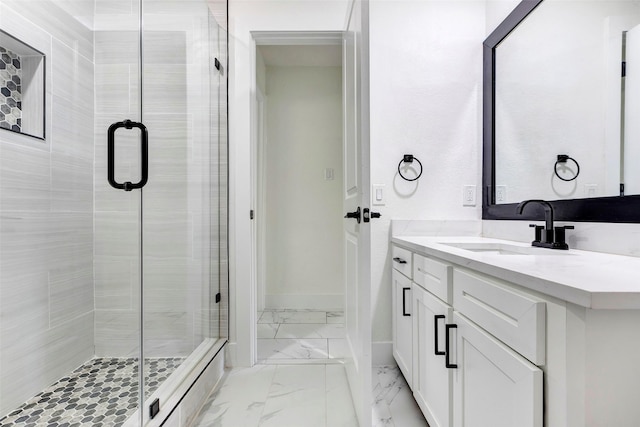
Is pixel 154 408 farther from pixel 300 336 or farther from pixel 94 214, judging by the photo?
pixel 300 336

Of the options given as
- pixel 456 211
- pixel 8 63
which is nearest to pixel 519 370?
pixel 456 211

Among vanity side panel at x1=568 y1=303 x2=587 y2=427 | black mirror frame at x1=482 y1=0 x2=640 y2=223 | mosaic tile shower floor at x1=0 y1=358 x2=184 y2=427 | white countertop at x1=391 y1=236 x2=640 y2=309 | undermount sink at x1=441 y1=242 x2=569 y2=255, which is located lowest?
mosaic tile shower floor at x1=0 y1=358 x2=184 y2=427

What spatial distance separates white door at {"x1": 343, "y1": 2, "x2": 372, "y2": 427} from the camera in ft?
4.26

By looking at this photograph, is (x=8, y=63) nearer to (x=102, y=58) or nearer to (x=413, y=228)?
(x=102, y=58)

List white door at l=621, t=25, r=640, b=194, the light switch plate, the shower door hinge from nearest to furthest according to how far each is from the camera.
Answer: white door at l=621, t=25, r=640, b=194
the shower door hinge
the light switch plate

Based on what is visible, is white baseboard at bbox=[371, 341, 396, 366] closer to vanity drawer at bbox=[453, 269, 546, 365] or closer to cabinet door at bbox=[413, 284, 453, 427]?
cabinet door at bbox=[413, 284, 453, 427]

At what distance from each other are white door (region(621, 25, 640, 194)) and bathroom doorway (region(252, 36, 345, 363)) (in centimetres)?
219

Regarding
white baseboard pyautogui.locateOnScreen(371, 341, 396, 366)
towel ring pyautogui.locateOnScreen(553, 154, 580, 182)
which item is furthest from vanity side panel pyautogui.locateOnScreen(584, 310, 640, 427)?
white baseboard pyautogui.locateOnScreen(371, 341, 396, 366)

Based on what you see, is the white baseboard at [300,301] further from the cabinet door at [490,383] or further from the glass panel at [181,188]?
the cabinet door at [490,383]

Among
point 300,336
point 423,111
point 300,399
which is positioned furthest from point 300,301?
point 423,111

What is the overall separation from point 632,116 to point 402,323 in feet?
4.13

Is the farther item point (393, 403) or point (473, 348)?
point (393, 403)

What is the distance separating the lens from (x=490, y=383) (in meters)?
0.82

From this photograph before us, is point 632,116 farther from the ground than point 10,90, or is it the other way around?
point 10,90
